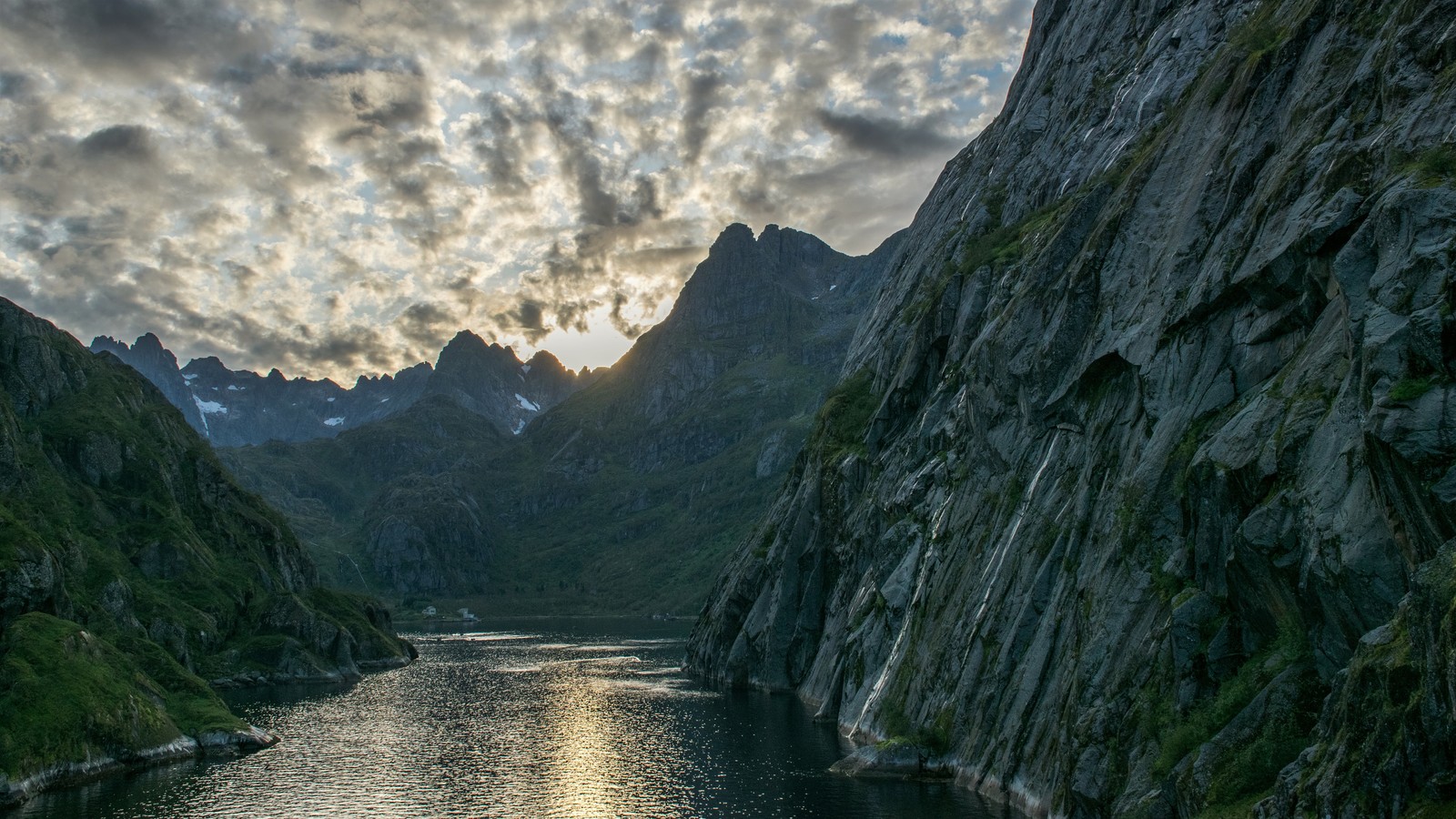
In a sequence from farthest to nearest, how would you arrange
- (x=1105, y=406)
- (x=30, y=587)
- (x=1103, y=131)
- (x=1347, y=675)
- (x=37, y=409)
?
(x=37, y=409) < (x=1103, y=131) < (x=30, y=587) < (x=1105, y=406) < (x=1347, y=675)

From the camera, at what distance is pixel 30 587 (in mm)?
83562

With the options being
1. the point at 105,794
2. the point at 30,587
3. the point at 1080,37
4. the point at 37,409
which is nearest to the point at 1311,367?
the point at 105,794

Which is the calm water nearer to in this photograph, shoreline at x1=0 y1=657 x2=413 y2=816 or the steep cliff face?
shoreline at x1=0 y1=657 x2=413 y2=816

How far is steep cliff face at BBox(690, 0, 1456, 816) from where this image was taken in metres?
33.0

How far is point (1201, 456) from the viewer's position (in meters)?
46.7

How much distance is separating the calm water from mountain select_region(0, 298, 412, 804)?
5.99 meters

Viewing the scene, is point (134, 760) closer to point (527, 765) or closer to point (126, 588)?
point (527, 765)

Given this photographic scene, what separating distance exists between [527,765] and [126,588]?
67.0 metres

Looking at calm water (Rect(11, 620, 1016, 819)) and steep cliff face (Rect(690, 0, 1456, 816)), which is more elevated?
steep cliff face (Rect(690, 0, 1456, 816))

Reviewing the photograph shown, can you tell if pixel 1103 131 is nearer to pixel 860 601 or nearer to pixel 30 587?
pixel 860 601

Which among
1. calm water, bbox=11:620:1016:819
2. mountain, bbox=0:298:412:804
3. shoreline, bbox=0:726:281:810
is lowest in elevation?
calm water, bbox=11:620:1016:819

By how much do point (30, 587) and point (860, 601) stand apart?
7753 cm

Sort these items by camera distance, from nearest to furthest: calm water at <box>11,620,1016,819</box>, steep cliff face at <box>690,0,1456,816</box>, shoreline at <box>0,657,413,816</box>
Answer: steep cliff face at <box>690,0,1456,816</box> < calm water at <box>11,620,1016,819</box> < shoreline at <box>0,657,413,816</box>

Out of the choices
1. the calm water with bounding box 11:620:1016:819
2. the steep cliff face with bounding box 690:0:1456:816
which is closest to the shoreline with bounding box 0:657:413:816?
the calm water with bounding box 11:620:1016:819
